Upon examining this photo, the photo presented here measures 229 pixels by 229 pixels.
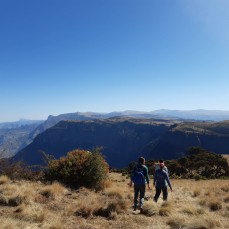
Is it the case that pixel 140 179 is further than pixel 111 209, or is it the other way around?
pixel 140 179

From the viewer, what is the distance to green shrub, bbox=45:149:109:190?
1832 centimetres

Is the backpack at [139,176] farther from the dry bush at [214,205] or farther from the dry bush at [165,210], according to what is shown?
the dry bush at [214,205]

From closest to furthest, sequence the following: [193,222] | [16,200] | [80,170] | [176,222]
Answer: [193,222], [176,222], [16,200], [80,170]

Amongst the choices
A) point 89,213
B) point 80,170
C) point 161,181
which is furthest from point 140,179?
point 80,170

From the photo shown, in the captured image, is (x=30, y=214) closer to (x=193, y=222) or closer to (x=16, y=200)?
(x=16, y=200)

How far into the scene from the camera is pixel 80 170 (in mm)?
18516

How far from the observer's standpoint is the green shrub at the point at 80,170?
18322 millimetres

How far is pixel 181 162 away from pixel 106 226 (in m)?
36.0

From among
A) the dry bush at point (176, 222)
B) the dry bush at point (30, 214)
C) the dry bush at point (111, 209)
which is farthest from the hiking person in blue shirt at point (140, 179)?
the dry bush at point (30, 214)

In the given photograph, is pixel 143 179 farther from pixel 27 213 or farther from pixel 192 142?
pixel 192 142

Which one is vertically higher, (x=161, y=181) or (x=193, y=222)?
(x=161, y=181)

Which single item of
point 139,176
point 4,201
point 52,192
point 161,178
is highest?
point 139,176

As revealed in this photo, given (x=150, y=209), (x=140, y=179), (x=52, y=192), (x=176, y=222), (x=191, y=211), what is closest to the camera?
(x=176, y=222)

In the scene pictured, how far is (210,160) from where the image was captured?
148 feet
